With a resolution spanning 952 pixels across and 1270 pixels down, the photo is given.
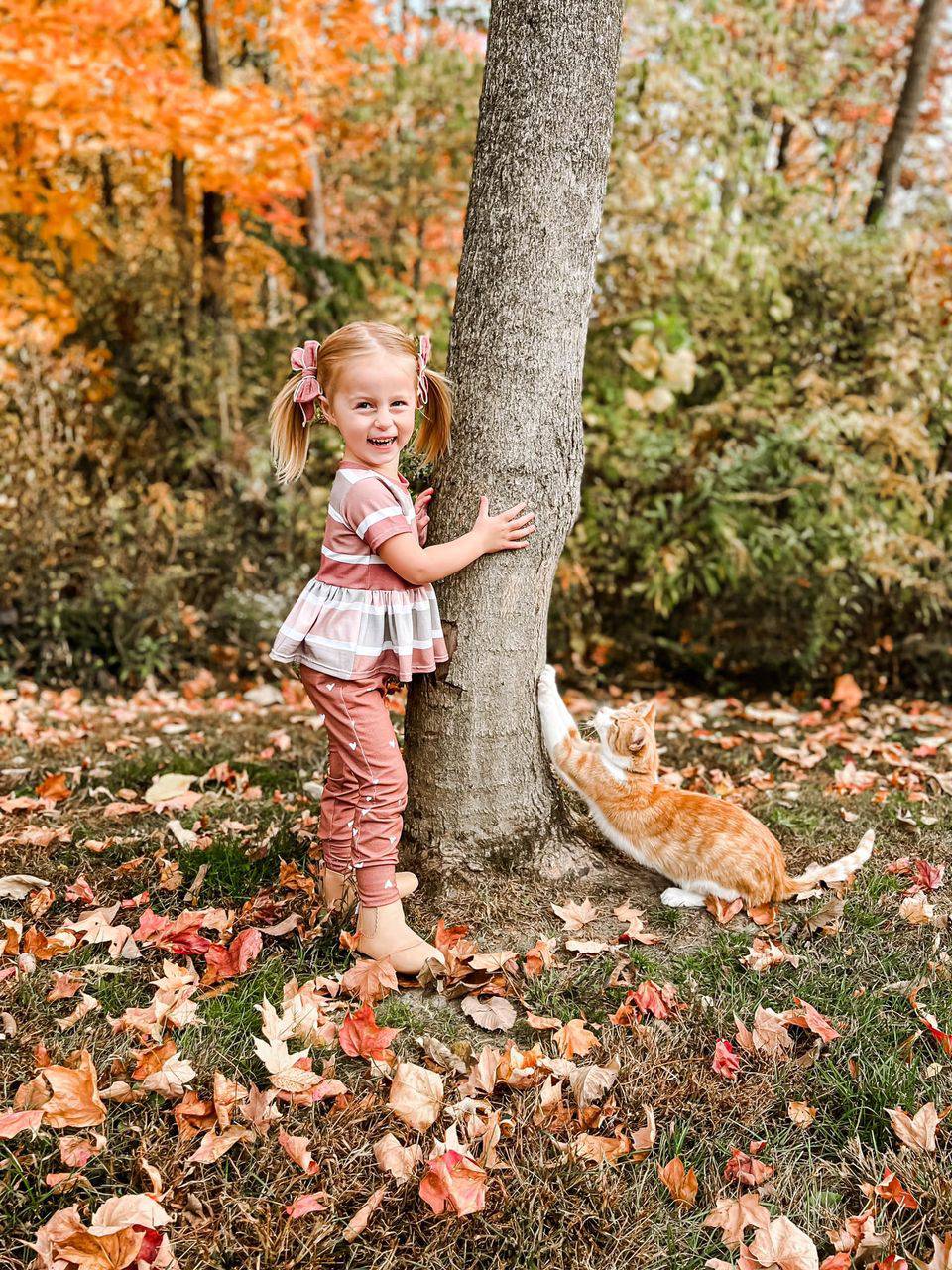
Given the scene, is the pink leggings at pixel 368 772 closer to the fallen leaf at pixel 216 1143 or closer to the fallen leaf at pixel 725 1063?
the fallen leaf at pixel 216 1143

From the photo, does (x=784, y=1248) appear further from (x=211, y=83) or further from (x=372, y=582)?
(x=211, y=83)

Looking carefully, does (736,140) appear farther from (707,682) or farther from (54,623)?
(54,623)

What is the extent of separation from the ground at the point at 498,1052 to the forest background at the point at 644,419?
2.44 m

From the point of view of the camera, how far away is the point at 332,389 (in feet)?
8.29

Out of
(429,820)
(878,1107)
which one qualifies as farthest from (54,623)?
(878,1107)

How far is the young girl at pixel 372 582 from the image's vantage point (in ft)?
8.07

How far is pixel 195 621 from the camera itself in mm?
6086

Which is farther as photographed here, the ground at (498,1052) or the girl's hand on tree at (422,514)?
the girl's hand on tree at (422,514)

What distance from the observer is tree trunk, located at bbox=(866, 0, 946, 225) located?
7586 millimetres

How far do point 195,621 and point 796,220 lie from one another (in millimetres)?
4782

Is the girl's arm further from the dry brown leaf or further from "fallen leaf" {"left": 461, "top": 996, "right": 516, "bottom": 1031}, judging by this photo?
the dry brown leaf

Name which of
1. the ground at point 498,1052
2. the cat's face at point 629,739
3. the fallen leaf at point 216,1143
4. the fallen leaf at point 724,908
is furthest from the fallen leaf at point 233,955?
the fallen leaf at point 724,908

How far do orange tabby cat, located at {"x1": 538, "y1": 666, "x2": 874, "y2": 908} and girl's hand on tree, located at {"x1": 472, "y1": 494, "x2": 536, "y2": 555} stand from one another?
469mm

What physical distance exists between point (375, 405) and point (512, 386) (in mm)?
395
